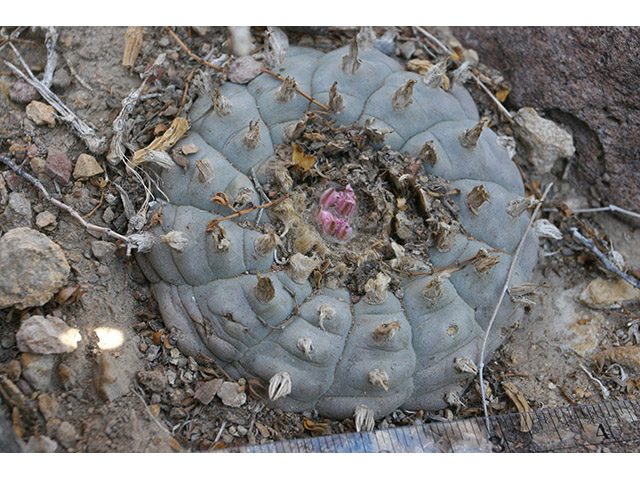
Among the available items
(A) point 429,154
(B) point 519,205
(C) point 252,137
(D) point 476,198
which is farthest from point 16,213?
(B) point 519,205

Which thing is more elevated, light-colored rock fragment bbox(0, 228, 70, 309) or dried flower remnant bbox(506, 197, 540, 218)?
dried flower remnant bbox(506, 197, 540, 218)

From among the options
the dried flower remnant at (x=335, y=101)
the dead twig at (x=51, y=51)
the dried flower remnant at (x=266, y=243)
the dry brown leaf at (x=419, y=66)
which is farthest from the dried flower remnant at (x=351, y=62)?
the dead twig at (x=51, y=51)

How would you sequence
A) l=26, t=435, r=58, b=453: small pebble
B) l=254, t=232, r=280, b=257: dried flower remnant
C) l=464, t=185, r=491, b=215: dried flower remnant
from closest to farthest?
l=26, t=435, r=58, b=453: small pebble < l=254, t=232, r=280, b=257: dried flower remnant < l=464, t=185, r=491, b=215: dried flower remnant

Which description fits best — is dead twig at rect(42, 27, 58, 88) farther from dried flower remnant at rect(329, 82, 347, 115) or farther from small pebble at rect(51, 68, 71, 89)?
dried flower remnant at rect(329, 82, 347, 115)

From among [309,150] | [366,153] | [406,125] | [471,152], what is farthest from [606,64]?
[309,150]

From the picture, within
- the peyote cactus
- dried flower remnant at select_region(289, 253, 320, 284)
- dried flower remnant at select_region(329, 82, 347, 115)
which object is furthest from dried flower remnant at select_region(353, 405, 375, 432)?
dried flower remnant at select_region(329, 82, 347, 115)

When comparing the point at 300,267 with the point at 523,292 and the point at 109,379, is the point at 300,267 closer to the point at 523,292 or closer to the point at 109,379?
the point at 109,379

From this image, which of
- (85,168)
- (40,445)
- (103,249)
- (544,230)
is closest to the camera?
(40,445)
